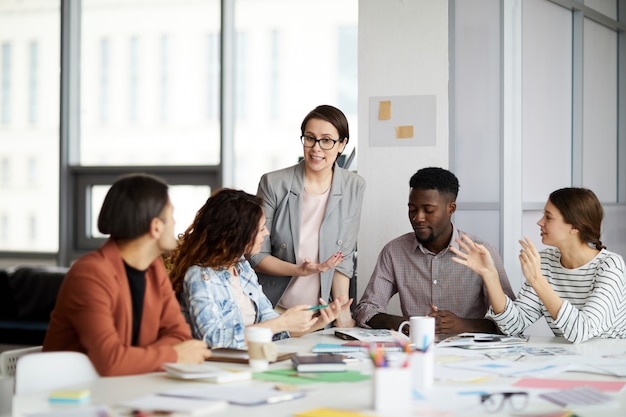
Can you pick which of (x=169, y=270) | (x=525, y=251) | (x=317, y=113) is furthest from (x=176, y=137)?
Result: (x=525, y=251)

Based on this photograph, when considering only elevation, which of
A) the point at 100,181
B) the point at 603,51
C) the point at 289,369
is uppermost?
the point at 603,51

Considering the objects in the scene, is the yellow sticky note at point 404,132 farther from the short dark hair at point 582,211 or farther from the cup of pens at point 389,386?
the cup of pens at point 389,386

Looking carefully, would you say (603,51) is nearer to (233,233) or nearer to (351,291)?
(351,291)

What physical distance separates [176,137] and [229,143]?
1.64 feet

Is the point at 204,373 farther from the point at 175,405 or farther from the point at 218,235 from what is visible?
the point at 218,235

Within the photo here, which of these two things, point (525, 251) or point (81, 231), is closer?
point (525, 251)

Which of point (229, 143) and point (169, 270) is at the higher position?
point (229, 143)

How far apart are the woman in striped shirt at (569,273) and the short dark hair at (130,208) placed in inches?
50.4

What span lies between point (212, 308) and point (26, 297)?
11.7 feet

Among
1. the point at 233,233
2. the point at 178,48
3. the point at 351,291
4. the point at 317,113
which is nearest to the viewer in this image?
the point at 233,233

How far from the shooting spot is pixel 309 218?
155 inches

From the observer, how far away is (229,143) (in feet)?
19.2

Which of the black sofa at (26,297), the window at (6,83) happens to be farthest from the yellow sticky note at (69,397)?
the window at (6,83)

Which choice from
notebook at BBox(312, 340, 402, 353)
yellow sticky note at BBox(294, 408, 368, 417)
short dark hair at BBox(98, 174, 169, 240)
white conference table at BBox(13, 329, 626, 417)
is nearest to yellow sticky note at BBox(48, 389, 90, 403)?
white conference table at BBox(13, 329, 626, 417)
